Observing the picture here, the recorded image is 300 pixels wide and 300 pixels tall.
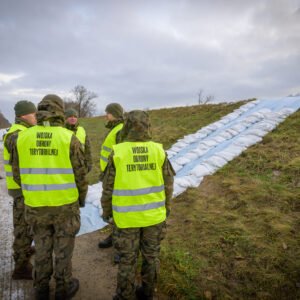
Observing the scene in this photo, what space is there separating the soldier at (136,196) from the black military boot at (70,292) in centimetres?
58

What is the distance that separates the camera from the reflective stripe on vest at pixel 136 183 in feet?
8.23

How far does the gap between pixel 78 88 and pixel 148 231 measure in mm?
53100

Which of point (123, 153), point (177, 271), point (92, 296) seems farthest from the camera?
point (177, 271)

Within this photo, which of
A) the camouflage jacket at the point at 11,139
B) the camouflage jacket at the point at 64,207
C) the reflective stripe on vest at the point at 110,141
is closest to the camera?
the camouflage jacket at the point at 64,207

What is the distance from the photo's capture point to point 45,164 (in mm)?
2527

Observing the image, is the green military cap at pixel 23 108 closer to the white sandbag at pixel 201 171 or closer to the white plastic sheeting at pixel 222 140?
the white plastic sheeting at pixel 222 140

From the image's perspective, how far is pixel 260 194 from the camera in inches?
206

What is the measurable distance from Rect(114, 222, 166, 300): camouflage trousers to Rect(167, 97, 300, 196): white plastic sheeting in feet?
9.98

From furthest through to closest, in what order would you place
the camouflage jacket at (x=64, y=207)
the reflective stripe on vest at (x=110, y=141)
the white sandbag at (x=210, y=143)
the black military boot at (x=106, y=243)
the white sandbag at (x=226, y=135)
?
1. the white sandbag at (x=226, y=135)
2. the white sandbag at (x=210, y=143)
3. the black military boot at (x=106, y=243)
4. the reflective stripe on vest at (x=110, y=141)
5. the camouflage jacket at (x=64, y=207)

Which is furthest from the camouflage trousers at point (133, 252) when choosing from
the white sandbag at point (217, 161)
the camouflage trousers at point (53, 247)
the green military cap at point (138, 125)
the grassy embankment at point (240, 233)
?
the white sandbag at point (217, 161)

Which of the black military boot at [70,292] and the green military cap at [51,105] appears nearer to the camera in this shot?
the green military cap at [51,105]

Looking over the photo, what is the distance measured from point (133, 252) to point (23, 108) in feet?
7.15

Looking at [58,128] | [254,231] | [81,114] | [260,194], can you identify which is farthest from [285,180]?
[81,114]

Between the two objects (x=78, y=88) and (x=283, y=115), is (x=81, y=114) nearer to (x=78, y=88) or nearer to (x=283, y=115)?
(x=78, y=88)
